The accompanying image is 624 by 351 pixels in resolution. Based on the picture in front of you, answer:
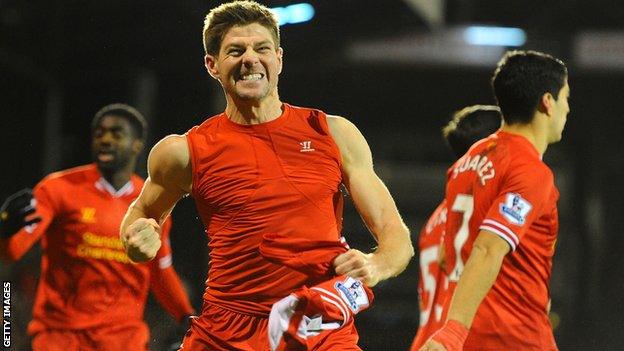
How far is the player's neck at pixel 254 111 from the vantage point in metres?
3.19

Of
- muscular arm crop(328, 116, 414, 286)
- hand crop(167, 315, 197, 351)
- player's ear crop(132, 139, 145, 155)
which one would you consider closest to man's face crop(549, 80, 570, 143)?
muscular arm crop(328, 116, 414, 286)

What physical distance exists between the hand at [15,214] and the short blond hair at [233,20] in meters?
1.89

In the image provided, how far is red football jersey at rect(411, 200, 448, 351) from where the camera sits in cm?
429

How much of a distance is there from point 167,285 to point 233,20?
2.07 metres

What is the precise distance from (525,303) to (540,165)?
45 cm

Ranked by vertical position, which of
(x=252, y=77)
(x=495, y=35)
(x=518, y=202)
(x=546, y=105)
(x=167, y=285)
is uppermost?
(x=252, y=77)

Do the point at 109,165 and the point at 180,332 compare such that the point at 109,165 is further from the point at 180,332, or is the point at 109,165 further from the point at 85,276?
the point at 180,332

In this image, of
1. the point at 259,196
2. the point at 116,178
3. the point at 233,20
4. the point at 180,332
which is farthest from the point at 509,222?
the point at 116,178

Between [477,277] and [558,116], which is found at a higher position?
[558,116]

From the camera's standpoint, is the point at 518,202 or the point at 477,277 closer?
the point at 477,277

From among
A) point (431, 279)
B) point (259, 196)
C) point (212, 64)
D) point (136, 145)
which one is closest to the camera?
point (259, 196)

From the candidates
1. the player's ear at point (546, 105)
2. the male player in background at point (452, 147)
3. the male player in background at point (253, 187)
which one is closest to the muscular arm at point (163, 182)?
the male player in background at point (253, 187)

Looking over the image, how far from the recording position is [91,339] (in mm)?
5008

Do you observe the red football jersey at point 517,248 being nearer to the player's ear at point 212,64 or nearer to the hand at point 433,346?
the hand at point 433,346
